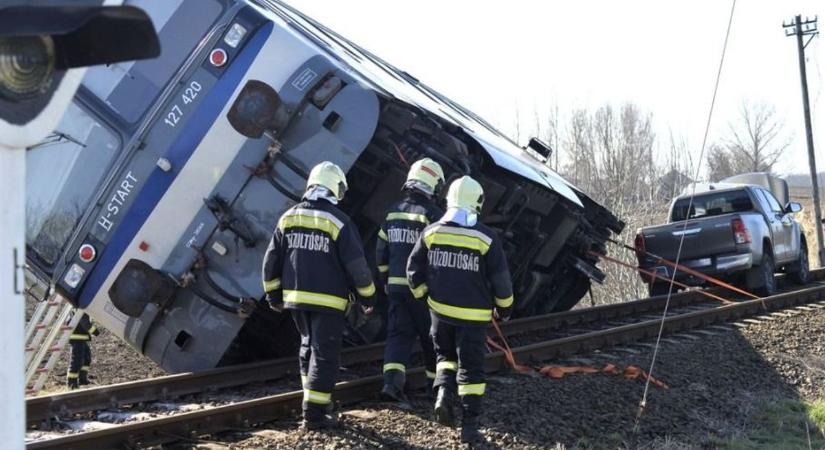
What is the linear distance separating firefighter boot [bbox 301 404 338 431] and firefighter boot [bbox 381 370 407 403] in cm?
77

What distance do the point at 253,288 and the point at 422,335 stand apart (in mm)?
1335

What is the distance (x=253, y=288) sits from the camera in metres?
6.80

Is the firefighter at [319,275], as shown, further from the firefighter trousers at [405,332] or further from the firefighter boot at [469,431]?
the firefighter boot at [469,431]

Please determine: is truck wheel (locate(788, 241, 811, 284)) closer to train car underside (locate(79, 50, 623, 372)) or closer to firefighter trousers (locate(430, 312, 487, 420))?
train car underside (locate(79, 50, 623, 372))

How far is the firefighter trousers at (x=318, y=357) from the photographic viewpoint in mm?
5480

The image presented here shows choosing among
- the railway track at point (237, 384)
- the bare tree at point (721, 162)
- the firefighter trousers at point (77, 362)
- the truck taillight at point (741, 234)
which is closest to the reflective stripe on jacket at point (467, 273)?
the railway track at point (237, 384)

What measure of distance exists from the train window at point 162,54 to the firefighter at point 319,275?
189 cm

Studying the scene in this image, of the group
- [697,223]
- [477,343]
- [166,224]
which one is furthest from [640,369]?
[697,223]

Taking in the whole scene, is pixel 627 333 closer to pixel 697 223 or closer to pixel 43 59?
pixel 697 223

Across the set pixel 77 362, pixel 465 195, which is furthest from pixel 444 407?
pixel 77 362

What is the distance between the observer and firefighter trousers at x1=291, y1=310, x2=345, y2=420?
5480 mm

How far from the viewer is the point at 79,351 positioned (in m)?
9.62

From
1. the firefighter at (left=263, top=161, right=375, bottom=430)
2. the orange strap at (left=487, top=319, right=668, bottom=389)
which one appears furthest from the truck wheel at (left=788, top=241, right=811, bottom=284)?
the firefighter at (left=263, top=161, right=375, bottom=430)

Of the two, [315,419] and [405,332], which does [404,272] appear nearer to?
[405,332]
